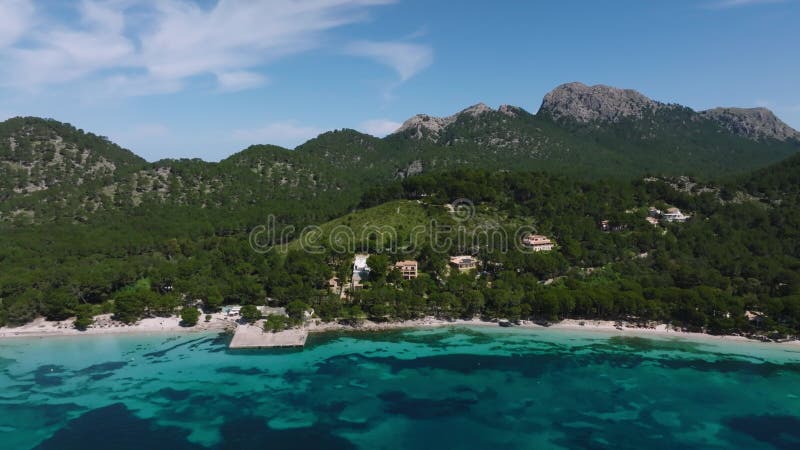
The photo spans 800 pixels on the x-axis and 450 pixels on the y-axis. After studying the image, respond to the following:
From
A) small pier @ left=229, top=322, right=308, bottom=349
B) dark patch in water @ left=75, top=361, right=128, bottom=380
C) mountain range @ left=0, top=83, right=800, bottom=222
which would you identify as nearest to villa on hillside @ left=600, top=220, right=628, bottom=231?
mountain range @ left=0, top=83, right=800, bottom=222

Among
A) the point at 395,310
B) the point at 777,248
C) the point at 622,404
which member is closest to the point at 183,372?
the point at 395,310

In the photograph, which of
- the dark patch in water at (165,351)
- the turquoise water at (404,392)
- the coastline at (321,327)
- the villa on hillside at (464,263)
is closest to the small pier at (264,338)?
the turquoise water at (404,392)

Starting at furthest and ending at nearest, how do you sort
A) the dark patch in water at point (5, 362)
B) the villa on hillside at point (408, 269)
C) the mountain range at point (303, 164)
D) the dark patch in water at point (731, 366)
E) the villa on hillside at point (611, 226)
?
the mountain range at point (303, 164) < the villa on hillside at point (611, 226) < the villa on hillside at point (408, 269) < the dark patch in water at point (5, 362) < the dark patch in water at point (731, 366)

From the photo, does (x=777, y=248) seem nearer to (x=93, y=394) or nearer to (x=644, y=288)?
(x=644, y=288)

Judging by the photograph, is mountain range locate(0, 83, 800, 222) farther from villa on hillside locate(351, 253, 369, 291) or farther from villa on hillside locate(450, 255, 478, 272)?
villa on hillside locate(450, 255, 478, 272)

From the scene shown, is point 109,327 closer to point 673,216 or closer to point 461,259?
point 461,259

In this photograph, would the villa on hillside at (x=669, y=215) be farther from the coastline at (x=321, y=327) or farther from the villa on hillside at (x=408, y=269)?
the villa on hillside at (x=408, y=269)
